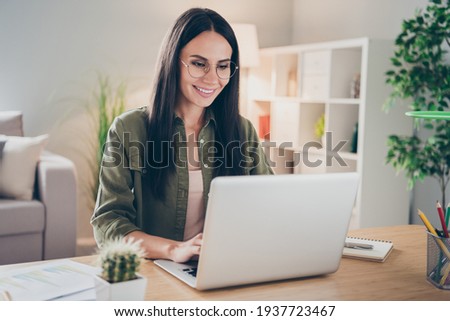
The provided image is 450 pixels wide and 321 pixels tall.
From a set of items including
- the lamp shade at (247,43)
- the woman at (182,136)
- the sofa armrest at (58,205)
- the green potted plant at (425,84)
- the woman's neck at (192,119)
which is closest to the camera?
the woman at (182,136)

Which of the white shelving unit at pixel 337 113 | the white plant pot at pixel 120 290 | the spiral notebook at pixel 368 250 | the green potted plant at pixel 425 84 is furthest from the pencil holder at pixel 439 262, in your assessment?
the white shelving unit at pixel 337 113

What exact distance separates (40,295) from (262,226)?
0.42m

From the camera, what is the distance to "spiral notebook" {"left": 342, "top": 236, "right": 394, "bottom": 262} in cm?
138

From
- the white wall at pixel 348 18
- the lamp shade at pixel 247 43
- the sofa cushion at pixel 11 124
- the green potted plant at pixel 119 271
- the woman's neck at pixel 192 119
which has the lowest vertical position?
the green potted plant at pixel 119 271

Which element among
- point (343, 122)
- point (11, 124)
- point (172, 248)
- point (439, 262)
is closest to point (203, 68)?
point (172, 248)

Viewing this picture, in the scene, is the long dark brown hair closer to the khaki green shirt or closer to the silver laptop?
the khaki green shirt

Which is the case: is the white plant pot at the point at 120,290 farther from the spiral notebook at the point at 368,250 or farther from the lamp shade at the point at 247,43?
the lamp shade at the point at 247,43

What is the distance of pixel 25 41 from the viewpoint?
13.0ft

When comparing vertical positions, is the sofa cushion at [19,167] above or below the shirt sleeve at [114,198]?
below

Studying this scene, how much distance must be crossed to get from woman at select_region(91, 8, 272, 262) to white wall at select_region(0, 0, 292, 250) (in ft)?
8.37

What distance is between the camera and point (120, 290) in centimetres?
94

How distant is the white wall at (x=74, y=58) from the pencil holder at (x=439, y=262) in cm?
320

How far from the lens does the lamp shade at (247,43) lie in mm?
4297
